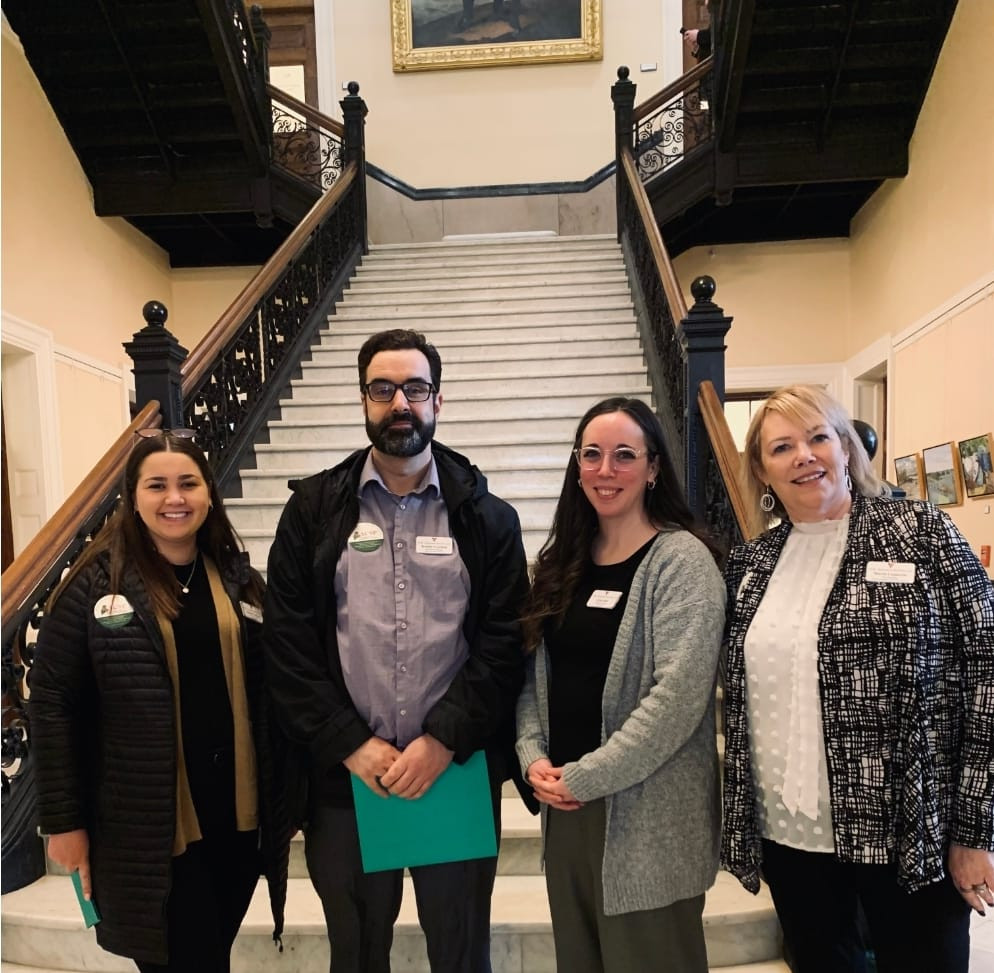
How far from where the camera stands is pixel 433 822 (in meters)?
1.42

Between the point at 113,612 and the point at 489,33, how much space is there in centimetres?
823

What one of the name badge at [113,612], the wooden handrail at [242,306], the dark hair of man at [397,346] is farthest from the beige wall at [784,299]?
the name badge at [113,612]

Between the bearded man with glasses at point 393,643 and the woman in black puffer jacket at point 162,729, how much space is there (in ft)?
0.44

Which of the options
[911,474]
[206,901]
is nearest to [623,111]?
[911,474]

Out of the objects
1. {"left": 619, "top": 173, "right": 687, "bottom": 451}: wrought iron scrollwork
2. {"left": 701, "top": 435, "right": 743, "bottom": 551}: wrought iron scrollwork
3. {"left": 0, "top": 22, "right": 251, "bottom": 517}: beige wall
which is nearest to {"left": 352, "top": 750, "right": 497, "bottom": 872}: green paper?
{"left": 701, "top": 435, "right": 743, "bottom": 551}: wrought iron scrollwork

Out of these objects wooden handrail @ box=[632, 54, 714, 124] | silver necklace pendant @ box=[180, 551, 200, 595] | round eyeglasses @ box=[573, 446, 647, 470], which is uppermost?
wooden handrail @ box=[632, 54, 714, 124]

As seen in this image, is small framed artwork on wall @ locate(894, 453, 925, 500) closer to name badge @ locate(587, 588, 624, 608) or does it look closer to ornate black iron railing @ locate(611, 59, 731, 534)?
ornate black iron railing @ locate(611, 59, 731, 534)

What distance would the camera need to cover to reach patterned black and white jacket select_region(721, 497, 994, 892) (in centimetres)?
117

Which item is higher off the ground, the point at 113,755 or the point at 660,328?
the point at 660,328

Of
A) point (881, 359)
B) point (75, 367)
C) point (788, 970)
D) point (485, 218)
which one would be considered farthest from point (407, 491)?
point (485, 218)

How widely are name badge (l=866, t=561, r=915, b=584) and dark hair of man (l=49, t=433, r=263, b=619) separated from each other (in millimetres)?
1214

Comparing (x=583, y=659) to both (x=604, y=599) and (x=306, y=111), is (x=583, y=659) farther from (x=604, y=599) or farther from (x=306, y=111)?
(x=306, y=111)

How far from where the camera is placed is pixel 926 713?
1.19 metres

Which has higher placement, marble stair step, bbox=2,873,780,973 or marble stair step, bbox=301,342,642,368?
marble stair step, bbox=301,342,642,368
